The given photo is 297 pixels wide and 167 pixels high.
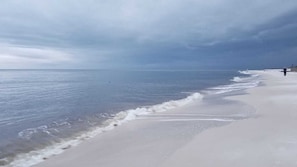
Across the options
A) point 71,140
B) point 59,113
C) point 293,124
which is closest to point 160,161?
point 71,140

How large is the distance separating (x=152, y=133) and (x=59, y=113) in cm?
891

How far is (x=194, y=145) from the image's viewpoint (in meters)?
8.24

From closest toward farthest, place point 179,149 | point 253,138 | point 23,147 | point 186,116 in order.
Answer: point 179,149
point 253,138
point 23,147
point 186,116

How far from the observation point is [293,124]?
10555 mm

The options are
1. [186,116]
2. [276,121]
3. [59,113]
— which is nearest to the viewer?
[276,121]

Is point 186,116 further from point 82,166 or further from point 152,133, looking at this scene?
point 82,166

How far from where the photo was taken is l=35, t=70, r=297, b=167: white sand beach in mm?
6797

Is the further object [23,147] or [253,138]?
[23,147]

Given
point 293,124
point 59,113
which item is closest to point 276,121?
point 293,124

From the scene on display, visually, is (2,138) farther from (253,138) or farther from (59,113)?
(253,138)

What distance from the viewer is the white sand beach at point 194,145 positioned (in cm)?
680

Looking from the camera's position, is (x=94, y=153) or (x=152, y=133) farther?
(x=152, y=133)

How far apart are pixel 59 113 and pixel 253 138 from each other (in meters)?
12.4

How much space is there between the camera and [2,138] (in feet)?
35.3
